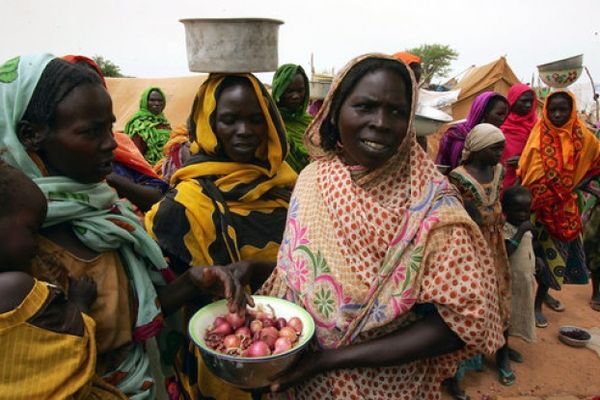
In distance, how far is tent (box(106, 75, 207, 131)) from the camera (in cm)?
938

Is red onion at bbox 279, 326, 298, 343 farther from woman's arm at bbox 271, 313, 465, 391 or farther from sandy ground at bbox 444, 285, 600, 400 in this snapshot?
sandy ground at bbox 444, 285, 600, 400

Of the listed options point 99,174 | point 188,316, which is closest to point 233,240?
point 188,316

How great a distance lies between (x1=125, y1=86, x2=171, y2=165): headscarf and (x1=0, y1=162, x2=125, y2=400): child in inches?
192

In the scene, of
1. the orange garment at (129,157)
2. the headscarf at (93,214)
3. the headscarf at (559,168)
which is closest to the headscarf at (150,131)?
the orange garment at (129,157)

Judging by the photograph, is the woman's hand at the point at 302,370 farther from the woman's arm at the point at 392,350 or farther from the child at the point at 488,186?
the child at the point at 488,186

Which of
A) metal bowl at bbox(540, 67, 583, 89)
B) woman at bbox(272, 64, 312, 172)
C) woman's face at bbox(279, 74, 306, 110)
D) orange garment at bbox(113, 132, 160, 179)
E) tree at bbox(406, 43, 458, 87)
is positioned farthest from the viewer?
tree at bbox(406, 43, 458, 87)

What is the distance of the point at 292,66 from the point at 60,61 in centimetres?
287

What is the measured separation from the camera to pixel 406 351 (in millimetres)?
1299

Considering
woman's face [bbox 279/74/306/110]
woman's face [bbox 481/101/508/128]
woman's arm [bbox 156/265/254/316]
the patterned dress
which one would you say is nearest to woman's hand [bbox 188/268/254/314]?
woman's arm [bbox 156/265/254/316]

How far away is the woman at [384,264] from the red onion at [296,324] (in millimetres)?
65

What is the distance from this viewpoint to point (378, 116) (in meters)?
1.37

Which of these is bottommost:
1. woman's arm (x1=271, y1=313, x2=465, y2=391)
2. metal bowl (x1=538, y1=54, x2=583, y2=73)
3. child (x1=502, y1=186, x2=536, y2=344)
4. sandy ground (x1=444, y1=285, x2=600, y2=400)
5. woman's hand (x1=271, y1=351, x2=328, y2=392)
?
sandy ground (x1=444, y1=285, x2=600, y2=400)

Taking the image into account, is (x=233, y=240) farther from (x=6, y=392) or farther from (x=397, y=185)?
(x=6, y=392)

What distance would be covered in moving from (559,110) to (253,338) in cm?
404
